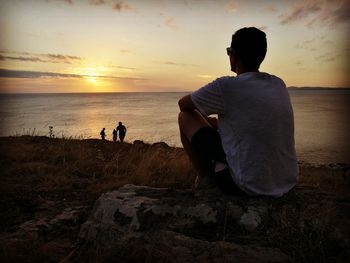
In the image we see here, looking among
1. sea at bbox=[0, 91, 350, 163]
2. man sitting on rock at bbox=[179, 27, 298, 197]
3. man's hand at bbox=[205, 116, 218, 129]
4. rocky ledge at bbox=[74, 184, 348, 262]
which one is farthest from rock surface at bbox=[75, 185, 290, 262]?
sea at bbox=[0, 91, 350, 163]

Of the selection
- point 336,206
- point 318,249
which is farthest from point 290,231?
point 336,206

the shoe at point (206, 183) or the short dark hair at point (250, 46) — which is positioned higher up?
the short dark hair at point (250, 46)

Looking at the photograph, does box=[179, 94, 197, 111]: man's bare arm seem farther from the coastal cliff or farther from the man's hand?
the coastal cliff

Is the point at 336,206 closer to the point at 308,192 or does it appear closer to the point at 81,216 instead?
the point at 308,192

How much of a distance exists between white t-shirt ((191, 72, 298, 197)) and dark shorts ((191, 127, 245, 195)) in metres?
0.09

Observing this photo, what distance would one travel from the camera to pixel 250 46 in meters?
3.21

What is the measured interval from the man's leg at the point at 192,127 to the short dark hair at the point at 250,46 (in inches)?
29.4

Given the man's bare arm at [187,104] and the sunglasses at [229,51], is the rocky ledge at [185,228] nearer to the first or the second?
the man's bare arm at [187,104]

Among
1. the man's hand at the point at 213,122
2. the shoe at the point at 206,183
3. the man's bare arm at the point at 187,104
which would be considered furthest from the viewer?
the man's hand at the point at 213,122

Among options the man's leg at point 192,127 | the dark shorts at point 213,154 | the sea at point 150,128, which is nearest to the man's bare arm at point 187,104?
the man's leg at point 192,127

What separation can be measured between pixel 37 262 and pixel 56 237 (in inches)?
29.1

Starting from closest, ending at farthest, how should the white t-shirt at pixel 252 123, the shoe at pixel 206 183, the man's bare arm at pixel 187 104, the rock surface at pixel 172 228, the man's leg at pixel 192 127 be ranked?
the rock surface at pixel 172 228
the white t-shirt at pixel 252 123
the man's bare arm at pixel 187 104
the man's leg at pixel 192 127
the shoe at pixel 206 183

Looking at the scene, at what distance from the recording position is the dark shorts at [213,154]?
3.43 meters

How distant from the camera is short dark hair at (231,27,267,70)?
319 cm
